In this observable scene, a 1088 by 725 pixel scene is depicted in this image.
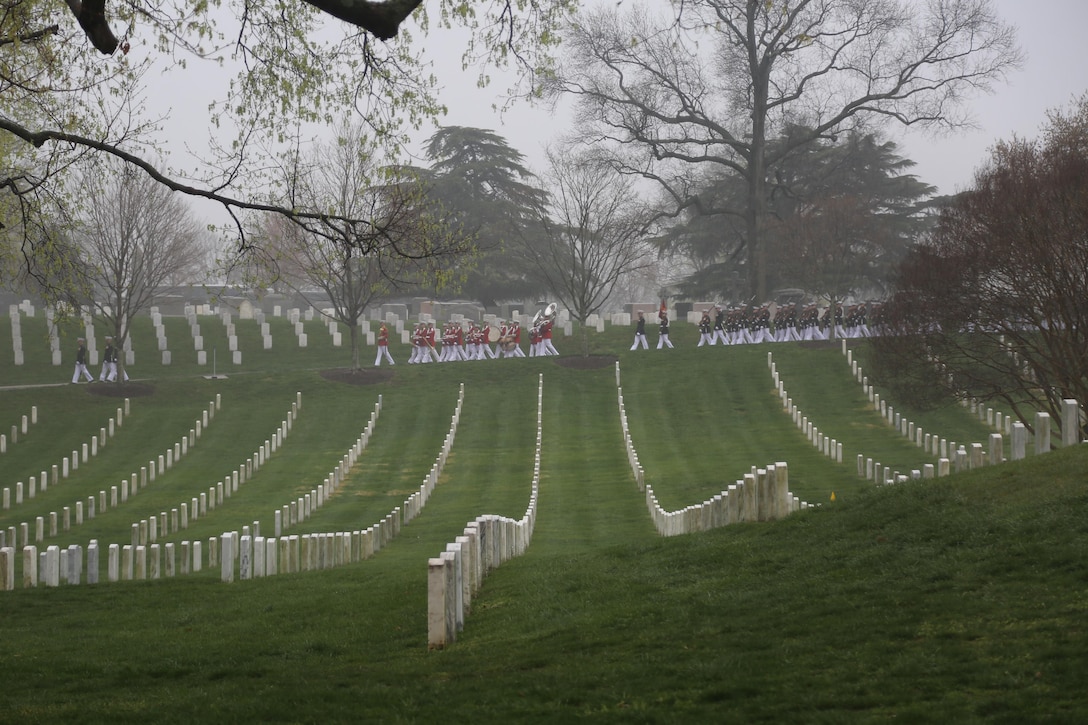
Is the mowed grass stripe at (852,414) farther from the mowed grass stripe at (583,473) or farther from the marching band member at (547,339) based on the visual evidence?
the marching band member at (547,339)

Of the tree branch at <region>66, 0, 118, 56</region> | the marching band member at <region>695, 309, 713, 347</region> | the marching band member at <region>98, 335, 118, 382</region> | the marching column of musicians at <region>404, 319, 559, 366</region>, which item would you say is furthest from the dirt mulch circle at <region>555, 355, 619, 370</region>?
the tree branch at <region>66, 0, 118, 56</region>

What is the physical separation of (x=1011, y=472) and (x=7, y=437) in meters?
32.2

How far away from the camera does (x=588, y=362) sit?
49188mm

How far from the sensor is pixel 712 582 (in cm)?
1068

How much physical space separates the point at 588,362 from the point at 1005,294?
23949 mm

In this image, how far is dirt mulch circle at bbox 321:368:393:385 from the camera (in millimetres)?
46625

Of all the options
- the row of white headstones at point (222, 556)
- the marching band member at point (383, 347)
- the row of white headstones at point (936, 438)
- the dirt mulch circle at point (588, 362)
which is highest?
the marching band member at point (383, 347)

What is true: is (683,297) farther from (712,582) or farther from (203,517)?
(712,582)

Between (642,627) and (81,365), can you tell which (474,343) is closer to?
(81,365)

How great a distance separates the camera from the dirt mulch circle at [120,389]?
43000mm

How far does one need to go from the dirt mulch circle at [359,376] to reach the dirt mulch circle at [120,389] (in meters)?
6.64

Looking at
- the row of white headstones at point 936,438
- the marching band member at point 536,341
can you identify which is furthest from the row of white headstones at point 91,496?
the marching band member at point 536,341

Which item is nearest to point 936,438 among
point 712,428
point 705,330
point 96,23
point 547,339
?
point 712,428

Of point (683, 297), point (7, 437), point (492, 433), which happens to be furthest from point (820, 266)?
point (7, 437)
